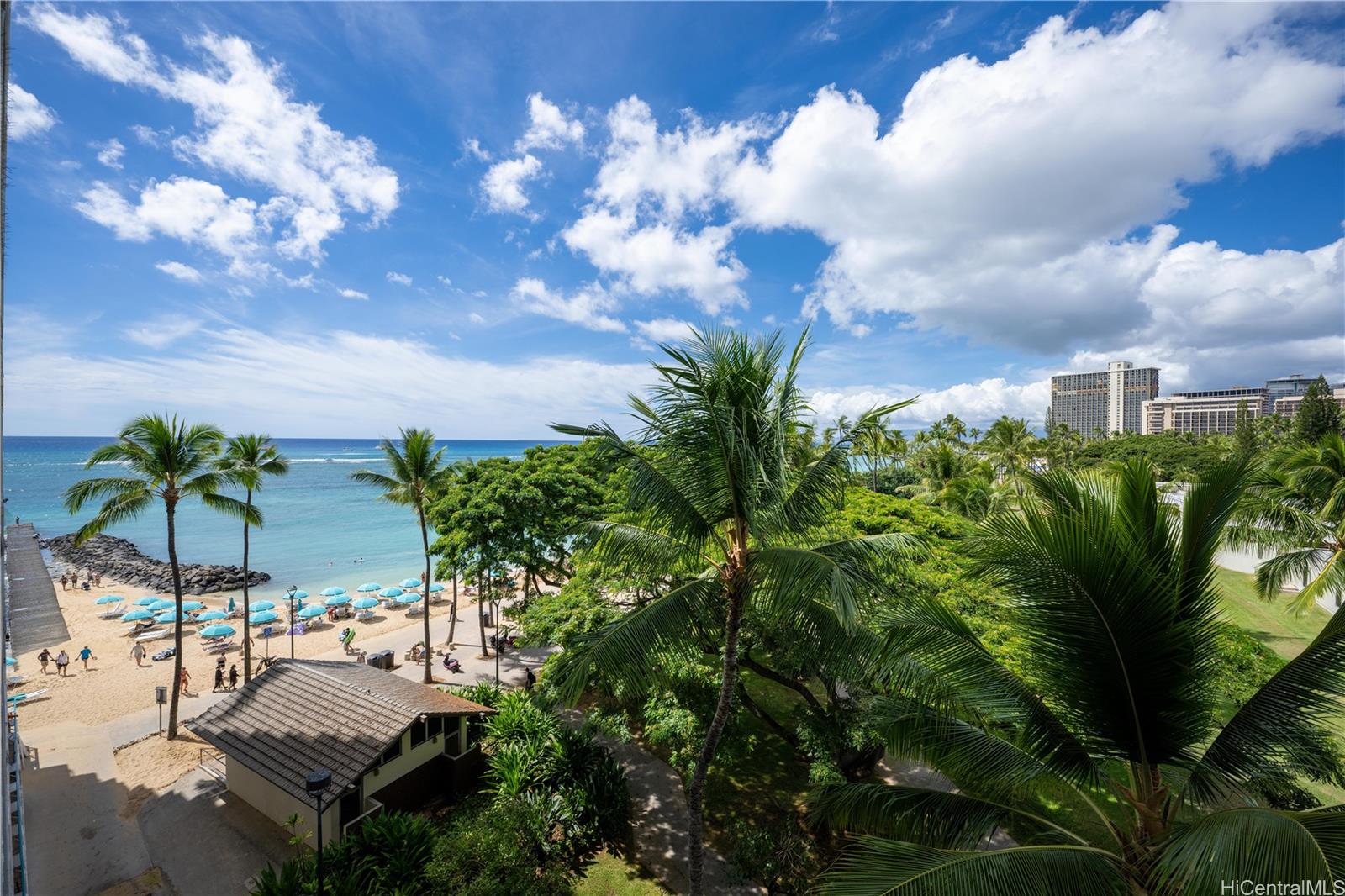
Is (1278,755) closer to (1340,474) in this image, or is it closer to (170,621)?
(1340,474)

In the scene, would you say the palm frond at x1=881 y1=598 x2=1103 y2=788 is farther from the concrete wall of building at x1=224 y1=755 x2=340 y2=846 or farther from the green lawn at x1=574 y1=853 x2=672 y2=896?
the concrete wall of building at x1=224 y1=755 x2=340 y2=846

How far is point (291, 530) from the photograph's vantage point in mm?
54000

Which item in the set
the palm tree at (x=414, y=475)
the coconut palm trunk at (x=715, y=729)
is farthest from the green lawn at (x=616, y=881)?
the palm tree at (x=414, y=475)

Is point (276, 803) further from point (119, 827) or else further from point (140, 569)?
point (140, 569)

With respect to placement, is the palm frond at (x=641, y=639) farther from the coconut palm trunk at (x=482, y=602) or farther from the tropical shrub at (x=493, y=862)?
the coconut palm trunk at (x=482, y=602)

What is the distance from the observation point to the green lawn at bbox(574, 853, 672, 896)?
9094 mm

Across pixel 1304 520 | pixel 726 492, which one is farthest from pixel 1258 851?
pixel 1304 520

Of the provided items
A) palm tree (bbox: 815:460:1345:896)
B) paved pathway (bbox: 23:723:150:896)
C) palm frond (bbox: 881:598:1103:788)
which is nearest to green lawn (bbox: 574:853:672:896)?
palm tree (bbox: 815:460:1345:896)

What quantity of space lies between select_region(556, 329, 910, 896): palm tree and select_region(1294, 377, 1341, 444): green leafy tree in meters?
62.6

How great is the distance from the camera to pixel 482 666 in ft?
67.1

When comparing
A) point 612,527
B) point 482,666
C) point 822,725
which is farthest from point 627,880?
point 482,666

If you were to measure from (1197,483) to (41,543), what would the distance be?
72.5 metres

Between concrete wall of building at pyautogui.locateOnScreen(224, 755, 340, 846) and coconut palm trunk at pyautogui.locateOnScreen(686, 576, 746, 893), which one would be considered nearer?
coconut palm trunk at pyautogui.locateOnScreen(686, 576, 746, 893)

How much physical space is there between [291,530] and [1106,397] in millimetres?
204454
